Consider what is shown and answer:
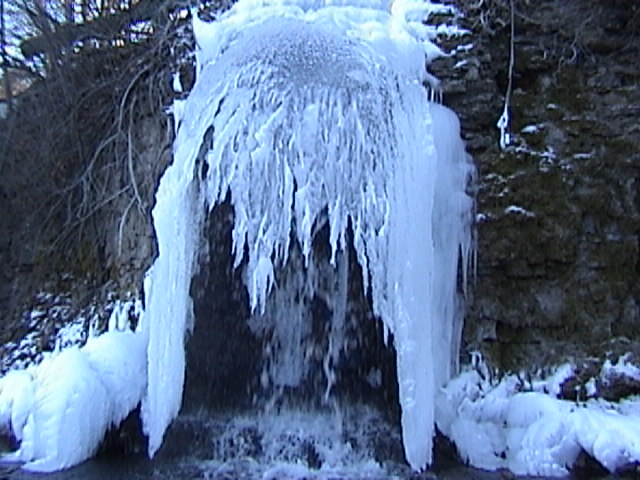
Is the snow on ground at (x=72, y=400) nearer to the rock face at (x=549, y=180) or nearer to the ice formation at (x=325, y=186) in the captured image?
the ice formation at (x=325, y=186)

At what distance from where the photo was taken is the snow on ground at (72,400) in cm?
431

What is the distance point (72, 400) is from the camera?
4383 mm

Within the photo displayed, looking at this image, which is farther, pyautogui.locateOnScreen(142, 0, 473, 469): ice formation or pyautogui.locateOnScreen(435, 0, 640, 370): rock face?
pyautogui.locateOnScreen(435, 0, 640, 370): rock face

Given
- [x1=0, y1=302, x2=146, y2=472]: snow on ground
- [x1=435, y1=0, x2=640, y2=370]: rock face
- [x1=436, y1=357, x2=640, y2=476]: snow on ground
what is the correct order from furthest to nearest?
[x1=435, y1=0, x2=640, y2=370]: rock face
[x1=0, y1=302, x2=146, y2=472]: snow on ground
[x1=436, y1=357, x2=640, y2=476]: snow on ground

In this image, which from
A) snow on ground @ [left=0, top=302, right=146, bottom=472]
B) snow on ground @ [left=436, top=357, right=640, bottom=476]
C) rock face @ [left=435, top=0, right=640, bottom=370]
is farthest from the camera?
rock face @ [left=435, top=0, right=640, bottom=370]

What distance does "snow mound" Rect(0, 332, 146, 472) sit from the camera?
431 centimetres

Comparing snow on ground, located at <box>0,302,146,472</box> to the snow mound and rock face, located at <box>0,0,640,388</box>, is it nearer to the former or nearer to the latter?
the snow mound

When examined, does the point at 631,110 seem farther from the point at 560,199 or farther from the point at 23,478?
the point at 23,478

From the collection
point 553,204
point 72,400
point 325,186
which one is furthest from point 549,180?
point 72,400

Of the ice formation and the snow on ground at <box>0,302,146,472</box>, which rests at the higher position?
the ice formation

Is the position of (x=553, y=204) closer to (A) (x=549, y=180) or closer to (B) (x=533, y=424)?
(A) (x=549, y=180)

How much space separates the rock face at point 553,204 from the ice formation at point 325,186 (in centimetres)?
24

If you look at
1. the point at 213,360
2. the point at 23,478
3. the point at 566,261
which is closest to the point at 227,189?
the point at 213,360

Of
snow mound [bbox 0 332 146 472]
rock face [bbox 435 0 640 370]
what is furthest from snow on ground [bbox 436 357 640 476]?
snow mound [bbox 0 332 146 472]
